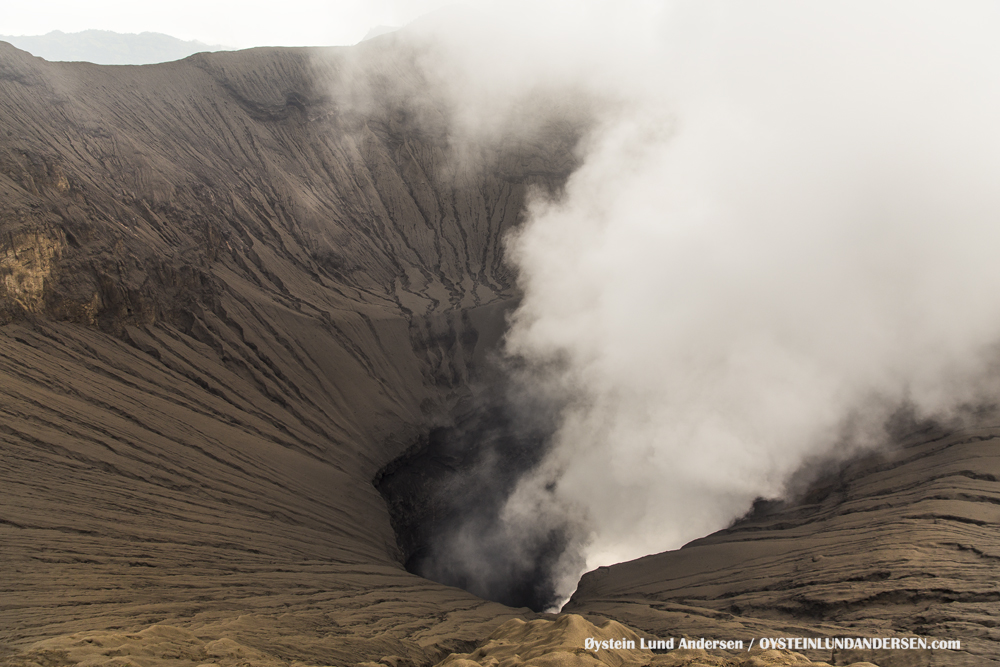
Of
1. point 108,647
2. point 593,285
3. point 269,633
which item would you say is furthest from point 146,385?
point 593,285

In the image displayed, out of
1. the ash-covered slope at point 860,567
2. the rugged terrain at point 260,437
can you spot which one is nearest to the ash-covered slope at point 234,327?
the rugged terrain at point 260,437

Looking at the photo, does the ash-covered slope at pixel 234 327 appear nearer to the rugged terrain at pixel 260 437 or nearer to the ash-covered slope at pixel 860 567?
the rugged terrain at pixel 260 437

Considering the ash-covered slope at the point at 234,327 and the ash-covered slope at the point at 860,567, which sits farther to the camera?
the ash-covered slope at the point at 234,327

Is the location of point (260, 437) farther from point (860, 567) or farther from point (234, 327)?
point (860, 567)

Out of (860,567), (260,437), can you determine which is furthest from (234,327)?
(860,567)

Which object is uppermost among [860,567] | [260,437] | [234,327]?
[234,327]

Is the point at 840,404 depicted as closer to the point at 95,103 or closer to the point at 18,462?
the point at 18,462
